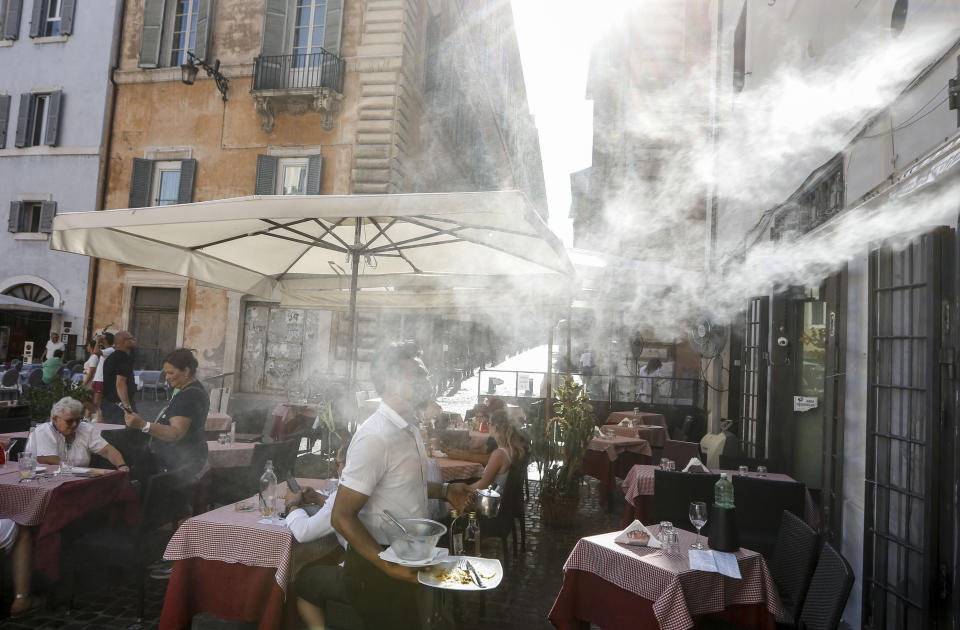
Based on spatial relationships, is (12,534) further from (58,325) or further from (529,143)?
(529,143)

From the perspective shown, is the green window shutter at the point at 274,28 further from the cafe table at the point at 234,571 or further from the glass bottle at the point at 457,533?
the glass bottle at the point at 457,533

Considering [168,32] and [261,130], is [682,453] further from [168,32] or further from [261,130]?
[168,32]

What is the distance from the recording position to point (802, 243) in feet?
13.6

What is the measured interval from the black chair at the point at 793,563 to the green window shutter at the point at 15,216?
20.3 meters

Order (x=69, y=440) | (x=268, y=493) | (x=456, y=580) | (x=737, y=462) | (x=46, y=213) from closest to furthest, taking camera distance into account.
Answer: (x=456, y=580)
(x=268, y=493)
(x=69, y=440)
(x=737, y=462)
(x=46, y=213)

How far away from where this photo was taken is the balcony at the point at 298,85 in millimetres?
14656

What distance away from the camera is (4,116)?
17.6 metres

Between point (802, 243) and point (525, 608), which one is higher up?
point (802, 243)

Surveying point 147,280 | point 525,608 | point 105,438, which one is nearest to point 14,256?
point 147,280

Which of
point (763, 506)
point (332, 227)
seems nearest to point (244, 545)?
point (332, 227)

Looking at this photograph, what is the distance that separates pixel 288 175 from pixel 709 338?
1121cm

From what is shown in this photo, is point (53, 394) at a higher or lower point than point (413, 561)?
higher

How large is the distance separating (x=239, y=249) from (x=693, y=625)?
5373mm

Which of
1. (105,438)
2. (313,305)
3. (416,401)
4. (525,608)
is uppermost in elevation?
(313,305)
